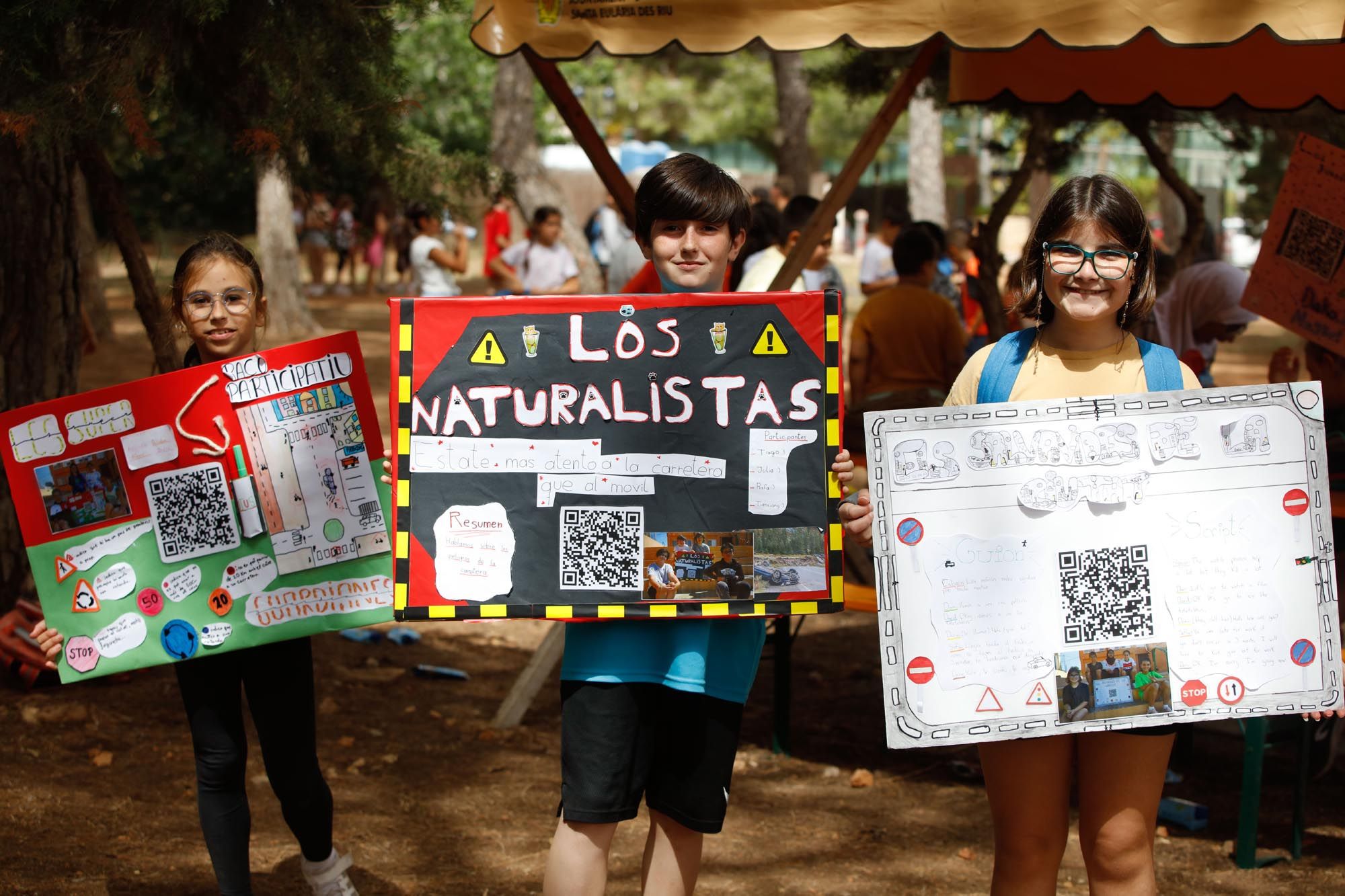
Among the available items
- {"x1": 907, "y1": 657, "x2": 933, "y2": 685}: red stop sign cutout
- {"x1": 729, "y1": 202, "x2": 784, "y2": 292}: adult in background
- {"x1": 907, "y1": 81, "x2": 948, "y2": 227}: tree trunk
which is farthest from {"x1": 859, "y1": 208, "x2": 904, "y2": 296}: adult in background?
{"x1": 907, "y1": 657, "x2": 933, "y2": 685}: red stop sign cutout

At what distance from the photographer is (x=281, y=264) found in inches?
734

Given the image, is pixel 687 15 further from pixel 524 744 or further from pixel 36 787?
pixel 36 787

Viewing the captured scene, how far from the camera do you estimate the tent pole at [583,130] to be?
5387 mm

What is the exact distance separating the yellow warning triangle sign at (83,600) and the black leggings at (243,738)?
0.24m

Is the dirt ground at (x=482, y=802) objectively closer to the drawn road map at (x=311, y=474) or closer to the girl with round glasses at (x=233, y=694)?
the girl with round glasses at (x=233, y=694)

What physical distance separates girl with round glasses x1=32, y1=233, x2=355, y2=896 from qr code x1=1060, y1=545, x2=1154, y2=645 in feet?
6.00

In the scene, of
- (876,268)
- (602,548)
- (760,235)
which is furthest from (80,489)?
(876,268)

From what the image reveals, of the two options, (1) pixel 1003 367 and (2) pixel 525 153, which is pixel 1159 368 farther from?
(2) pixel 525 153

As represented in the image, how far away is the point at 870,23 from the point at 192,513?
2.82 metres

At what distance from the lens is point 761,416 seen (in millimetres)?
2914

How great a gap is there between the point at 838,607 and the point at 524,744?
9.19ft

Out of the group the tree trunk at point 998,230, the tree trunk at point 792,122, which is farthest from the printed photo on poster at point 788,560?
the tree trunk at point 792,122

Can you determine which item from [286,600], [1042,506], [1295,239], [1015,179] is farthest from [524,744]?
[1015,179]

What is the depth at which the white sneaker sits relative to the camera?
3.58 meters
